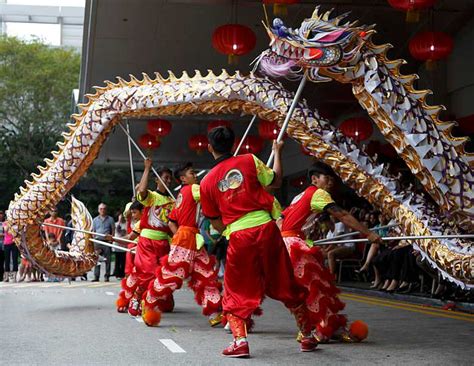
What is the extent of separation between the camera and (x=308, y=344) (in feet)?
23.2

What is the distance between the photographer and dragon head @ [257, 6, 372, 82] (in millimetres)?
6941

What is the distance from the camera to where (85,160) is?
34.1ft

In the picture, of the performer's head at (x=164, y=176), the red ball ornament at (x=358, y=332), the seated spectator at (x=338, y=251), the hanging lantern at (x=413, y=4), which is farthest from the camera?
the seated spectator at (x=338, y=251)

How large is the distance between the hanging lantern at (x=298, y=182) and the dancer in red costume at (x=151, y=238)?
17.3 m

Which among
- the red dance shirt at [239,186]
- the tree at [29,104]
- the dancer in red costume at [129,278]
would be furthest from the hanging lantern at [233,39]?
the tree at [29,104]

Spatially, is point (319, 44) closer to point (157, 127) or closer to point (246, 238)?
point (246, 238)

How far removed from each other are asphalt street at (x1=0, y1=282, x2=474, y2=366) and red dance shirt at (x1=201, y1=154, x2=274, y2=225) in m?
1.16

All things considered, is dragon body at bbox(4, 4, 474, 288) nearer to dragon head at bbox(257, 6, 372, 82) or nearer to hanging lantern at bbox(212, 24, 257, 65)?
dragon head at bbox(257, 6, 372, 82)

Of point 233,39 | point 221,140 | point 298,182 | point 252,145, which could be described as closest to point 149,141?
point 252,145

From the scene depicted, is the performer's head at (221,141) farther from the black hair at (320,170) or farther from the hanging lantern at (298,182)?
the hanging lantern at (298,182)

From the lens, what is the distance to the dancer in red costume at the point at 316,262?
25.1 ft

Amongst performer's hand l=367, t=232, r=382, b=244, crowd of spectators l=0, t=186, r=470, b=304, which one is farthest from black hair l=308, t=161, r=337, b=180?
performer's hand l=367, t=232, r=382, b=244

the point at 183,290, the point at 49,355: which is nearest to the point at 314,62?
the point at 49,355

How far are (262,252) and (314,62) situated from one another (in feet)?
5.26
